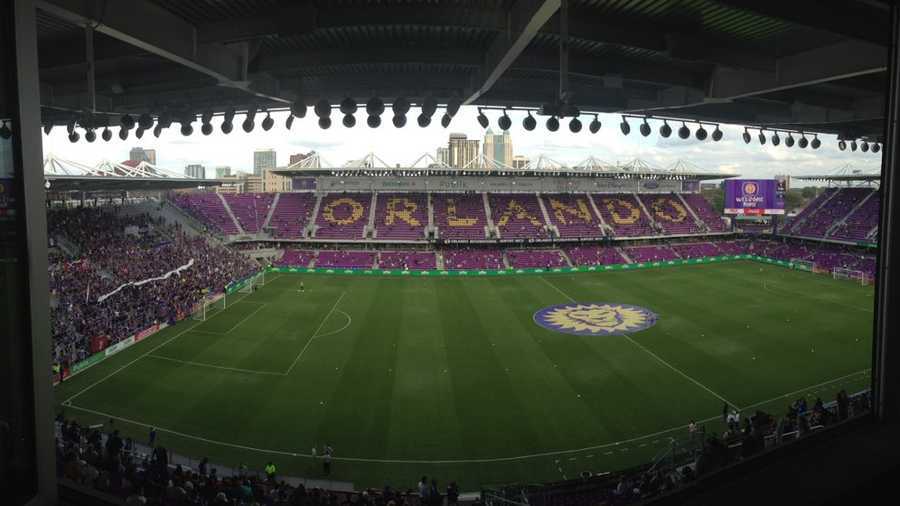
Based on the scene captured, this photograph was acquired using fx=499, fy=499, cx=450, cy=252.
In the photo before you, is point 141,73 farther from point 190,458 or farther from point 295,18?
point 190,458

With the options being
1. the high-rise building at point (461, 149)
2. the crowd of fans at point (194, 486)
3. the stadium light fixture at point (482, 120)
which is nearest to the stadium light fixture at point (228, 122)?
the stadium light fixture at point (482, 120)

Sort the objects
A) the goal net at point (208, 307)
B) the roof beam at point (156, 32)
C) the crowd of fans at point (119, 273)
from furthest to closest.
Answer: the goal net at point (208, 307), the crowd of fans at point (119, 273), the roof beam at point (156, 32)

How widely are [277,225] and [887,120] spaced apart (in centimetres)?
5206

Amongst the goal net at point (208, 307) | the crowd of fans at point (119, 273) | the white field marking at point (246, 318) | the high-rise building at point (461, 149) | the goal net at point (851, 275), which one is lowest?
the white field marking at point (246, 318)

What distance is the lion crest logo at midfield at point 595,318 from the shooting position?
25.4 metres

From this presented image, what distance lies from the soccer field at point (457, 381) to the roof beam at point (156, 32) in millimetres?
9685

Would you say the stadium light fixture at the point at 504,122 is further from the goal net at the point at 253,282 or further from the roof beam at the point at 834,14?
the goal net at the point at 253,282

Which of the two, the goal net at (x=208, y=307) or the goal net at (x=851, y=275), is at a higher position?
the goal net at (x=851, y=275)

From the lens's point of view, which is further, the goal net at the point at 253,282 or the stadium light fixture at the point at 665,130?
the goal net at the point at 253,282

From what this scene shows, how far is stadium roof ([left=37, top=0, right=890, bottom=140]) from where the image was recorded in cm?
739

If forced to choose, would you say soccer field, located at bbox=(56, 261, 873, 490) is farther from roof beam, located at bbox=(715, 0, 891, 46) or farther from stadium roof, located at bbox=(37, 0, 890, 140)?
roof beam, located at bbox=(715, 0, 891, 46)

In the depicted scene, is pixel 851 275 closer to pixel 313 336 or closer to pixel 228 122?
pixel 313 336

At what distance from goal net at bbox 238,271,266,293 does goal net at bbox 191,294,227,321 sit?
2856 millimetres

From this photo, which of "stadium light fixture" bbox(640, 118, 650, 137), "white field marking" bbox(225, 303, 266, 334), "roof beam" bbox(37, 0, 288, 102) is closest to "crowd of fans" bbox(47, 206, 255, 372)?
"white field marking" bbox(225, 303, 266, 334)
